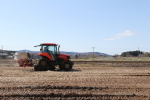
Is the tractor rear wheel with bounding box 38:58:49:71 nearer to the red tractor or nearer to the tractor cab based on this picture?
the red tractor

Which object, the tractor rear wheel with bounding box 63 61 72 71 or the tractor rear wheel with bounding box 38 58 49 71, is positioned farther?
the tractor rear wheel with bounding box 63 61 72 71

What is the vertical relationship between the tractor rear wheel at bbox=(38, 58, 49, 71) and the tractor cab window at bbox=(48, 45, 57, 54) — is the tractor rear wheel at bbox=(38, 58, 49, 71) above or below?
below

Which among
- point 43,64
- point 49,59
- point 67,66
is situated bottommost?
point 67,66

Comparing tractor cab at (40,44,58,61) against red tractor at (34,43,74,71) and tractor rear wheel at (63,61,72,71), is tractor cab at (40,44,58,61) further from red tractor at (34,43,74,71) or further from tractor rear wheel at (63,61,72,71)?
tractor rear wheel at (63,61,72,71)

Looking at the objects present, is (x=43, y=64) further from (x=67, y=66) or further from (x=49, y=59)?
(x=67, y=66)

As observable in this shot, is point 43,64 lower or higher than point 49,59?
lower

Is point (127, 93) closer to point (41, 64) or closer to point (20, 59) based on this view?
point (41, 64)

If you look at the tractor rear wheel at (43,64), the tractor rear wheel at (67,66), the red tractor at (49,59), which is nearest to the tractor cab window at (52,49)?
the red tractor at (49,59)

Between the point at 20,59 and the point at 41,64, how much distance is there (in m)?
3.77

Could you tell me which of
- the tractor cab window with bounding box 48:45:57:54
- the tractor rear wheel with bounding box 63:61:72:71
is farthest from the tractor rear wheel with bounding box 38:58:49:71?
the tractor rear wheel with bounding box 63:61:72:71

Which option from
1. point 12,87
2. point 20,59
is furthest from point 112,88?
point 20,59

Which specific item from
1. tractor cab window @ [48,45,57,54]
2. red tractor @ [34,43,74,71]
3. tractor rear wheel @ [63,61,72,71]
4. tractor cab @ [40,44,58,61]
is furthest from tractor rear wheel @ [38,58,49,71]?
tractor rear wheel @ [63,61,72,71]

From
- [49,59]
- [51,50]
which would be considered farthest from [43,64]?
[51,50]

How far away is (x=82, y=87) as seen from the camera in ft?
28.3
